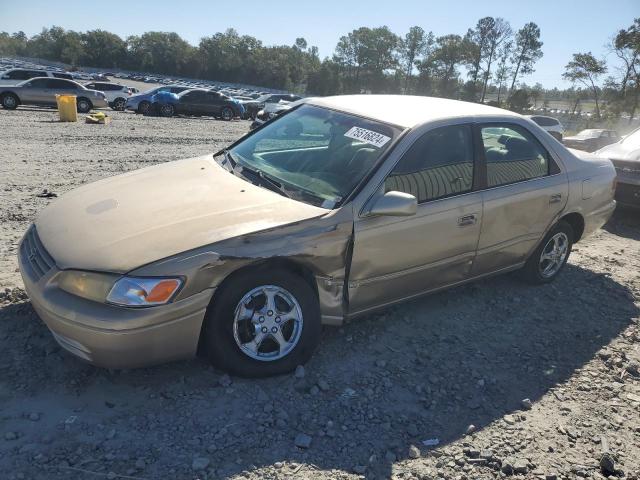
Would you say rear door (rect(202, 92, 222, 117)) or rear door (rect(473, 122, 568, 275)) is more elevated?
rear door (rect(473, 122, 568, 275))

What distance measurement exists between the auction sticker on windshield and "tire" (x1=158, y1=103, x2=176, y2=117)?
798 inches

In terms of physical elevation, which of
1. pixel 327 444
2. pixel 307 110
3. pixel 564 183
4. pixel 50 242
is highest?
pixel 307 110

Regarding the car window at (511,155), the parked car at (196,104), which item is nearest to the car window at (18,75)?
the parked car at (196,104)

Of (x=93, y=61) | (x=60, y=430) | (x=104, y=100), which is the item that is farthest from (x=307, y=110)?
(x=93, y=61)

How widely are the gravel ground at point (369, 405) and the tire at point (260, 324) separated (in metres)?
0.13

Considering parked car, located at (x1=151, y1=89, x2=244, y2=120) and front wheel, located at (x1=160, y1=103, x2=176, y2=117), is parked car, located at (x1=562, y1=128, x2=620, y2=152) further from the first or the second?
front wheel, located at (x1=160, y1=103, x2=176, y2=117)

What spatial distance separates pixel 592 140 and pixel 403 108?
1968 centimetres

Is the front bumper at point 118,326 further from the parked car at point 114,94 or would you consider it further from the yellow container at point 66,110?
the parked car at point 114,94

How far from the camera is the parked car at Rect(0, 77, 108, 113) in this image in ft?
62.7

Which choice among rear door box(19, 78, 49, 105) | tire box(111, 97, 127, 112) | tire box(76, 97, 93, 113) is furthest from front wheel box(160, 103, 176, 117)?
rear door box(19, 78, 49, 105)

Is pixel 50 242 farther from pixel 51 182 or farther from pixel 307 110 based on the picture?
pixel 51 182

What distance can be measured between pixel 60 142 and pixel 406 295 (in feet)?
33.3

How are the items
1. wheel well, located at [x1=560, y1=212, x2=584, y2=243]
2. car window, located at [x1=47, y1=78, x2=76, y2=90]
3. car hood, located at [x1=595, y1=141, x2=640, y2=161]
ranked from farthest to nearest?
car window, located at [x1=47, y1=78, x2=76, y2=90] → car hood, located at [x1=595, y1=141, x2=640, y2=161] → wheel well, located at [x1=560, y1=212, x2=584, y2=243]

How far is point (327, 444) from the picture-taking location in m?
2.57
